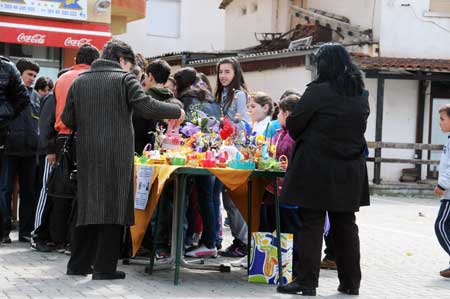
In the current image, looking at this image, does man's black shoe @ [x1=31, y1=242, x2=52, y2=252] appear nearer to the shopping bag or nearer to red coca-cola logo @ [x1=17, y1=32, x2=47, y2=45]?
the shopping bag

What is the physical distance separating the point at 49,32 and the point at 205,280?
13.2 m

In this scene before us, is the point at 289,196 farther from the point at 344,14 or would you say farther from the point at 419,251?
the point at 344,14

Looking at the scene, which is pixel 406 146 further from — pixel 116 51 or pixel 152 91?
pixel 116 51

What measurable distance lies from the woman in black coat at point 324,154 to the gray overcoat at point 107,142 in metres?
1.15

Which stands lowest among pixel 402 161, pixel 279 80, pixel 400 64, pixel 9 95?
pixel 402 161

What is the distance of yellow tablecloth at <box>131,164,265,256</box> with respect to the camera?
6.98 meters

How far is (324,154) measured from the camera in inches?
266

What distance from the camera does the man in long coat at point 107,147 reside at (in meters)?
6.87

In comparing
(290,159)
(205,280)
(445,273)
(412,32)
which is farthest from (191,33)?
(290,159)

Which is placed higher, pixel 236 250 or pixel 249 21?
pixel 249 21

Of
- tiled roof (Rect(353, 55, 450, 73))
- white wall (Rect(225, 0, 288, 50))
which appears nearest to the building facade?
tiled roof (Rect(353, 55, 450, 73))

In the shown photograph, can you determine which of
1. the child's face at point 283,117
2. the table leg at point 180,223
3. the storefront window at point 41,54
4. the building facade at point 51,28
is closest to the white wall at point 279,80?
the building facade at point 51,28

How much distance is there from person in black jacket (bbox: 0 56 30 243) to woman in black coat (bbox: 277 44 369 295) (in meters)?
3.27

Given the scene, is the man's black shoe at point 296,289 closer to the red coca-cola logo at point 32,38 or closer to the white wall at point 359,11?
the red coca-cola logo at point 32,38
